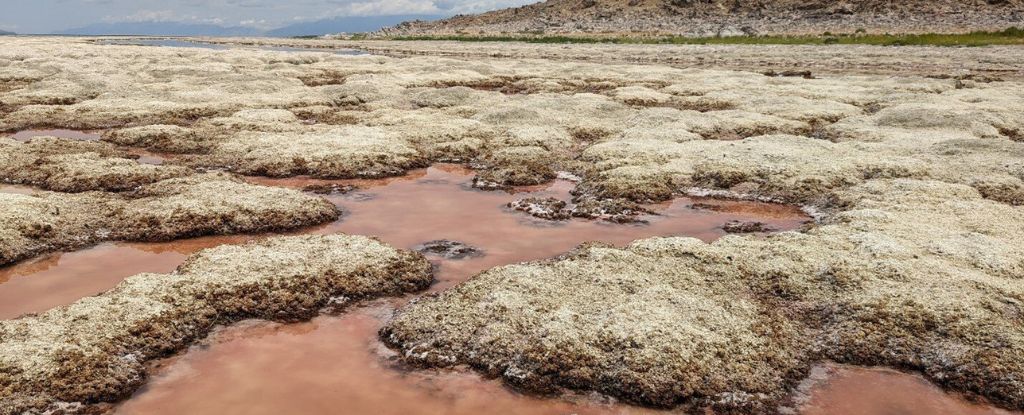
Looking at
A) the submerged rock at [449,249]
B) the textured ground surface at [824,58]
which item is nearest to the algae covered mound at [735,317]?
the submerged rock at [449,249]

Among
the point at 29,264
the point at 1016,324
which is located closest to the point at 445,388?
the point at 1016,324

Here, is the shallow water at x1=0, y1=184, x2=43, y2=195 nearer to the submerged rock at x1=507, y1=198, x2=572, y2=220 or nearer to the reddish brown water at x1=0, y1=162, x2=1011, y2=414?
the reddish brown water at x1=0, y1=162, x2=1011, y2=414

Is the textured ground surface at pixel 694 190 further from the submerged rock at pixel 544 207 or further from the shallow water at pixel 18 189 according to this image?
the shallow water at pixel 18 189

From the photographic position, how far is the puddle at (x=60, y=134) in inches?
1281

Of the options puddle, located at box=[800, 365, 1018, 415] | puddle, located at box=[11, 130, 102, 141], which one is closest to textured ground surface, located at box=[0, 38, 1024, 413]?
puddle, located at box=[800, 365, 1018, 415]

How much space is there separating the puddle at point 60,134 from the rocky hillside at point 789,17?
4583 inches

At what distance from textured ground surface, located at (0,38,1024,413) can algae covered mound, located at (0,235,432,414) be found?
7.93 ft

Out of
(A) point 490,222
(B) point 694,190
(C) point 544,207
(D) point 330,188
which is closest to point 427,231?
(A) point 490,222

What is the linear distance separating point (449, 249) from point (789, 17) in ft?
507

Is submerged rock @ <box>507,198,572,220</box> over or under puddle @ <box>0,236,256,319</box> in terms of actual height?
over

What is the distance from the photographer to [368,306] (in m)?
14.2

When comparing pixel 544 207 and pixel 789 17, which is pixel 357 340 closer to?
pixel 544 207

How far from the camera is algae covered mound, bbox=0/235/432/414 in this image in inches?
Answer: 414

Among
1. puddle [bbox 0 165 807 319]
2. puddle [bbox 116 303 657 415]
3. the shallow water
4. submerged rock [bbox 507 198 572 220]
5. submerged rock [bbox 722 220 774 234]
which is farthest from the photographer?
the shallow water
